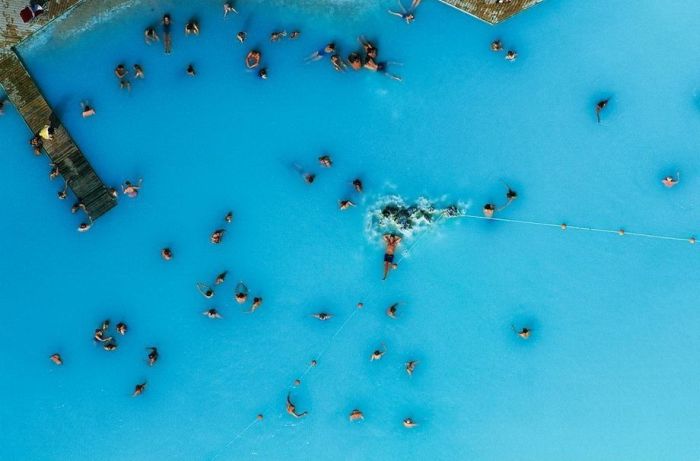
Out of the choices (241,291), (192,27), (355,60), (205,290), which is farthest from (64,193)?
(355,60)

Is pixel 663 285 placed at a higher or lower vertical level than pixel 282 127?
lower

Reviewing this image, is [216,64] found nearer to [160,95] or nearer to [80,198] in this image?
[160,95]

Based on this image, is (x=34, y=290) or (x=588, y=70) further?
(x=34, y=290)

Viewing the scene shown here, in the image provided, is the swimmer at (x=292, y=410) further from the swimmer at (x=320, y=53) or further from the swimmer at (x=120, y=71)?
the swimmer at (x=120, y=71)

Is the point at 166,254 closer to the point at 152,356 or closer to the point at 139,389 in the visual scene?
the point at 152,356

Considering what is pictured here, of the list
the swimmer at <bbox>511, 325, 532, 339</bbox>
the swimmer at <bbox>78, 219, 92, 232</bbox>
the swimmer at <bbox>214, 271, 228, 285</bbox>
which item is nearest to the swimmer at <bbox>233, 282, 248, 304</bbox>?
the swimmer at <bbox>214, 271, 228, 285</bbox>

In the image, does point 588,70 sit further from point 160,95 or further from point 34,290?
point 34,290

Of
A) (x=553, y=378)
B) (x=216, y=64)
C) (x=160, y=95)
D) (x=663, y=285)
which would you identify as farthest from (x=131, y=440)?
(x=663, y=285)

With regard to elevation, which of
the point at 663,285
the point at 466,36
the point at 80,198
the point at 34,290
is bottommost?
the point at 663,285

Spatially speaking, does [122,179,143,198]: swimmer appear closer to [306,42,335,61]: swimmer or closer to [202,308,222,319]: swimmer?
[202,308,222,319]: swimmer

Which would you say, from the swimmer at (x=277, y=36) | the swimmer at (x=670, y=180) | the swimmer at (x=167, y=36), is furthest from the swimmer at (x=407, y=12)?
the swimmer at (x=670, y=180)
